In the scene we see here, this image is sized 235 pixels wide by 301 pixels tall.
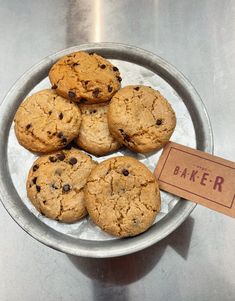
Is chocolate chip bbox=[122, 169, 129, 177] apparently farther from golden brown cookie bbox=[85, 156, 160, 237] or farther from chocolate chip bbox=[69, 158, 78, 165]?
chocolate chip bbox=[69, 158, 78, 165]

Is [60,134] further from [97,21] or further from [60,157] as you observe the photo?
[97,21]

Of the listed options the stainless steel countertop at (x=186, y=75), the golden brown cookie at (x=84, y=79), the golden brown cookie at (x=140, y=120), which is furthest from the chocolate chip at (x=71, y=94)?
the stainless steel countertop at (x=186, y=75)

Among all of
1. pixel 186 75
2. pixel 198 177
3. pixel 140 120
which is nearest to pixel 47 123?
pixel 140 120

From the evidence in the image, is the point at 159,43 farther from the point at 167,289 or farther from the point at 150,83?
the point at 167,289

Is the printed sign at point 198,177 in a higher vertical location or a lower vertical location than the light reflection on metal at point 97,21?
lower

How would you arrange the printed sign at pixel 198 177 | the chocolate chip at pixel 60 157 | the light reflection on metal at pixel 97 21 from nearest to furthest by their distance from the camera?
1. the printed sign at pixel 198 177
2. the chocolate chip at pixel 60 157
3. the light reflection on metal at pixel 97 21

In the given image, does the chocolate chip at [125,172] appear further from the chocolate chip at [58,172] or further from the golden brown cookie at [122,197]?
the chocolate chip at [58,172]
